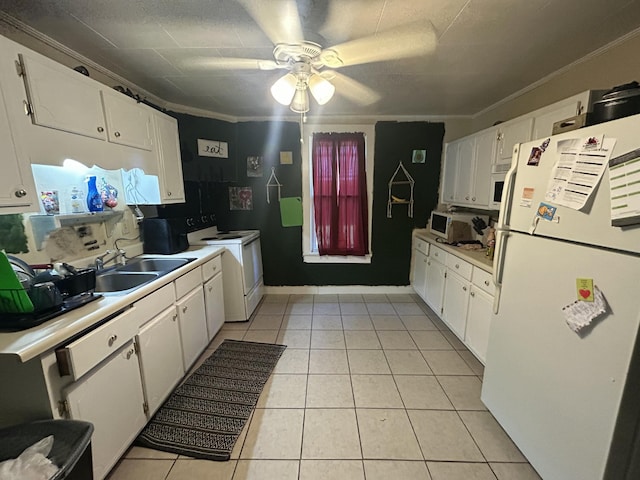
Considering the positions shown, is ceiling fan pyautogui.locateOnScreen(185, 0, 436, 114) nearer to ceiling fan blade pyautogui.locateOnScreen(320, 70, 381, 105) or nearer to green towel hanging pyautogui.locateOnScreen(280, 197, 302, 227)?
ceiling fan blade pyautogui.locateOnScreen(320, 70, 381, 105)

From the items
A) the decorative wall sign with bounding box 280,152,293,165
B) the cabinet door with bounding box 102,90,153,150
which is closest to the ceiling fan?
the cabinet door with bounding box 102,90,153,150

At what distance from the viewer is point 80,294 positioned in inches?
55.9

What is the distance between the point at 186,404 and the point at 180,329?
1.68ft

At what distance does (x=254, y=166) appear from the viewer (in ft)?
11.8

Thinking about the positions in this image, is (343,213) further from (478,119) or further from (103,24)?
(103,24)

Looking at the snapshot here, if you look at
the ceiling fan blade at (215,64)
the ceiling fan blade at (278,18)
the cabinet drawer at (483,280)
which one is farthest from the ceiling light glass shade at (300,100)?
the cabinet drawer at (483,280)

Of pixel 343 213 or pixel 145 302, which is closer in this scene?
pixel 145 302

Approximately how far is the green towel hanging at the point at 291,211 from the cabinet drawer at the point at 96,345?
7.69ft

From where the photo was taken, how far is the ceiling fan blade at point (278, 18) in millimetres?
1307

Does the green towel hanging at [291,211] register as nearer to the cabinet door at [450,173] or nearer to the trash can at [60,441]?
the cabinet door at [450,173]

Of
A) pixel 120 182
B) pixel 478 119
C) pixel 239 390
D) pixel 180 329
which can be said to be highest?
pixel 478 119

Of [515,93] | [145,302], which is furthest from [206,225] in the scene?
[515,93]

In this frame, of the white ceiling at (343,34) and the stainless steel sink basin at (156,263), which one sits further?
the stainless steel sink basin at (156,263)

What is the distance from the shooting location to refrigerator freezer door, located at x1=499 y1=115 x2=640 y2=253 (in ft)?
3.22
